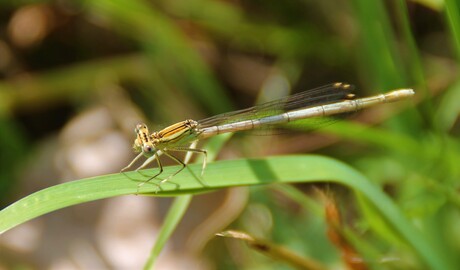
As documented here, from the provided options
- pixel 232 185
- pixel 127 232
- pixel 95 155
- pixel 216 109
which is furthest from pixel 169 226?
pixel 216 109

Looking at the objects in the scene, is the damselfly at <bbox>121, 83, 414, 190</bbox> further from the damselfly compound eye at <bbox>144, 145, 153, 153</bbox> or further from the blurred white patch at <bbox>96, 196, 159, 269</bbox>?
the blurred white patch at <bbox>96, 196, 159, 269</bbox>

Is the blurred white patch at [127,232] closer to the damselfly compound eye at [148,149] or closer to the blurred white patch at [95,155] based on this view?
the blurred white patch at [95,155]

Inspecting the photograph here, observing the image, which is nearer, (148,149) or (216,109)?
(148,149)

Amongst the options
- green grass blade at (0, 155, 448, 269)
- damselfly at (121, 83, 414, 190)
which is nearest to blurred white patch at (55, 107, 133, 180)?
damselfly at (121, 83, 414, 190)

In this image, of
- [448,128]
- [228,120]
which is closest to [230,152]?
[228,120]

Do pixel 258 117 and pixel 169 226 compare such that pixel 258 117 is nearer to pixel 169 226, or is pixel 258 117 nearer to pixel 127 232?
pixel 169 226
